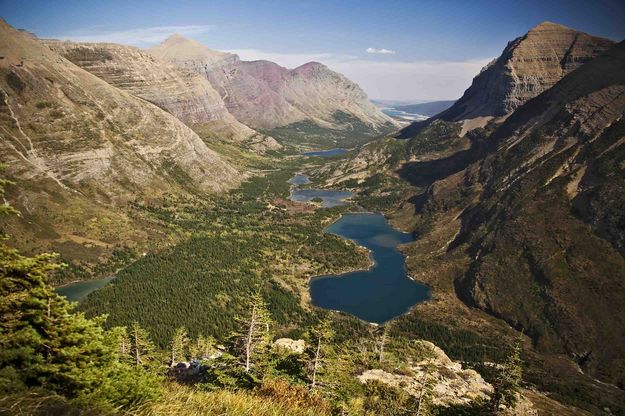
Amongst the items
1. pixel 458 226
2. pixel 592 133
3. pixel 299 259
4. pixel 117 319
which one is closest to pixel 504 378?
pixel 117 319

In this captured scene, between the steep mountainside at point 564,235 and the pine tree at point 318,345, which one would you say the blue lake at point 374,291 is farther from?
the pine tree at point 318,345

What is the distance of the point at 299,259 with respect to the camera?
165 meters

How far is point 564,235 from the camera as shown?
439 feet

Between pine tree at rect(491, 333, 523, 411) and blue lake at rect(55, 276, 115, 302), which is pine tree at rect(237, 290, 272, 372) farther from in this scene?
blue lake at rect(55, 276, 115, 302)

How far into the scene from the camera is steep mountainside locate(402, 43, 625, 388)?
360ft

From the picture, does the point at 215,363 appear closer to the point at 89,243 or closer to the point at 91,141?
the point at 89,243

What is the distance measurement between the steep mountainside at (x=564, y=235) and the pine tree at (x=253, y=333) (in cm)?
9660

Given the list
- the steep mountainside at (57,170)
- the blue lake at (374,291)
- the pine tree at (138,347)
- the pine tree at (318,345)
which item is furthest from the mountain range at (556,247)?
the steep mountainside at (57,170)

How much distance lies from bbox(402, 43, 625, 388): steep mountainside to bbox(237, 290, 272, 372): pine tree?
3803 inches

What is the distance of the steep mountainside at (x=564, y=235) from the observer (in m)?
110

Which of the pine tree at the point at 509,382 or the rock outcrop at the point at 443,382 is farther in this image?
the rock outcrop at the point at 443,382

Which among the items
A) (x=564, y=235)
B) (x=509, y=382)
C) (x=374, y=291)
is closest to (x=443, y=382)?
(x=509, y=382)

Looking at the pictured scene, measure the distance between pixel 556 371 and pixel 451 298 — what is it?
43.1 metres

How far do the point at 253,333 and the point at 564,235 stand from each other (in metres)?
131
